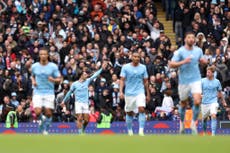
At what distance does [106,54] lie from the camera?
35969 millimetres

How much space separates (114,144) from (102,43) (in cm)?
1967

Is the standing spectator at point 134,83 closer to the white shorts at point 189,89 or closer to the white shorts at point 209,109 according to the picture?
the white shorts at point 189,89

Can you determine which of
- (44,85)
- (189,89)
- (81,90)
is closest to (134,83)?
(44,85)

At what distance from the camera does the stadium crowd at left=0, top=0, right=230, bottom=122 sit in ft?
112

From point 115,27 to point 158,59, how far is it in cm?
306

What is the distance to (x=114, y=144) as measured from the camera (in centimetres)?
1706

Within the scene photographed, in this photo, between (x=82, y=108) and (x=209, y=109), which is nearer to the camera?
(x=209, y=109)

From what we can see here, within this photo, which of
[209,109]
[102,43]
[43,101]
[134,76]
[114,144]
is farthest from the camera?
[102,43]

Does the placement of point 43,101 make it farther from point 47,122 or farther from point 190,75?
point 190,75

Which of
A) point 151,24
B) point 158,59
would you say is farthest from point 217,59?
point 151,24

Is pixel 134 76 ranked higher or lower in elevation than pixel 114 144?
higher

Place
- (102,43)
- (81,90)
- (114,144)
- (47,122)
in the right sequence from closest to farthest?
(114,144) < (47,122) < (81,90) < (102,43)

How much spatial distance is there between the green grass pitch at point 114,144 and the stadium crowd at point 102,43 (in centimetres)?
1473

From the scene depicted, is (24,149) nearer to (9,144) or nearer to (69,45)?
(9,144)
